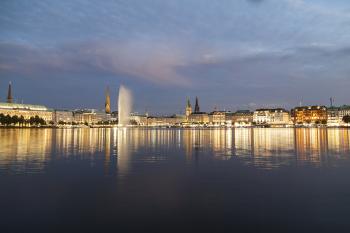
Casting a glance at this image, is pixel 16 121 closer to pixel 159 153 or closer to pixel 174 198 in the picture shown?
pixel 159 153

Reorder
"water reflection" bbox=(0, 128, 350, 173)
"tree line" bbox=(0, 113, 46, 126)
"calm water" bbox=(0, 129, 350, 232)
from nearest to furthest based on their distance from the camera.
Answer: "calm water" bbox=(0, 129, 350, 232)
"water reflection" bbox=(0, 128, 350, 173)
"tree line" bbox=(0, 113, 46, 126)

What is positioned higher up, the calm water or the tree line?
the tree line

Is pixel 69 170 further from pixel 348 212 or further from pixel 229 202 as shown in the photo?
pixel 348 212

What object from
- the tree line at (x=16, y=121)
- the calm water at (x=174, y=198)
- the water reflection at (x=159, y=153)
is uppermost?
the tree line at (x=16, y=121)

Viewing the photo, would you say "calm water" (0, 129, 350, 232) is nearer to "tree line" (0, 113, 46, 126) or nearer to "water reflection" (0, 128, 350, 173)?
"water reflection" (0, 128, 350, 173)

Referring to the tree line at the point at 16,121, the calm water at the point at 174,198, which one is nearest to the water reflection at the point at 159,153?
the calm water at the point at 174,198

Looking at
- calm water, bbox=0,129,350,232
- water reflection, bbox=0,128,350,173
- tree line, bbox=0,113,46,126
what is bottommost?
calm water, bbox=0,129,350,232

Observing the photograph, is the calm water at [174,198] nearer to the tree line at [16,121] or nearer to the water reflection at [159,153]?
the water reflection at [159,153]

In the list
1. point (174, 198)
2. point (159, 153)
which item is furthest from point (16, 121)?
point (174, 198)

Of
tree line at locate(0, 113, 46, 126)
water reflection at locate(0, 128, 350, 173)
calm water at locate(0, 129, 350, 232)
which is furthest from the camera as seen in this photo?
tree line at locate(0, 113, 46, 126)

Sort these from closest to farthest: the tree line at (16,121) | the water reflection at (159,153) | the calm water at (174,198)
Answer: the calm water at (174,198), the water reflection at (159,153), the tree line at (16,121)

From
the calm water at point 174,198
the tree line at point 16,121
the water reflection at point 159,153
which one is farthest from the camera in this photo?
the tree line at point 16,121

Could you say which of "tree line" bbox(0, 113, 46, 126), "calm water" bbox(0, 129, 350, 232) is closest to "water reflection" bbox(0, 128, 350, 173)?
"calm water" bbox(0, 129, 350, 232)

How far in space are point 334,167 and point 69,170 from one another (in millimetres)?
14544
